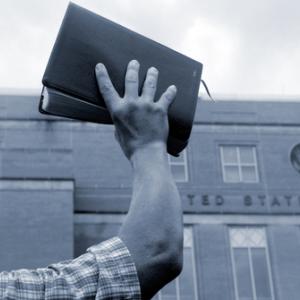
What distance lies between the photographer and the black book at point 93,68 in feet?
6.32

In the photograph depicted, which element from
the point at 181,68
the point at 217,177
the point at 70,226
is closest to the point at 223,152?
the point at 217,177

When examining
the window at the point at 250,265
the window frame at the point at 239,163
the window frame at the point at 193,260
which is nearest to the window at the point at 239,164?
the window frame at the point at 239,163

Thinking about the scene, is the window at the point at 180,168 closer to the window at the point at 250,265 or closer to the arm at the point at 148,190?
the window at the point at 250,265

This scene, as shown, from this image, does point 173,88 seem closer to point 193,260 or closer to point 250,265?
point 193,260

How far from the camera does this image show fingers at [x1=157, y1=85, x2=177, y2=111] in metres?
1.84

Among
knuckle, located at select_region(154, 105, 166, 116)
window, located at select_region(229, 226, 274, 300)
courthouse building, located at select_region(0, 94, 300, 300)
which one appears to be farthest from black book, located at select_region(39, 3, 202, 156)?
window, located at select_region(229, 226, 274, 300)

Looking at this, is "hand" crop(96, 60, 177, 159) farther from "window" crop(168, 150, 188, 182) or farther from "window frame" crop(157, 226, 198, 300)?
"window" crop(168, 150, 188, 182)

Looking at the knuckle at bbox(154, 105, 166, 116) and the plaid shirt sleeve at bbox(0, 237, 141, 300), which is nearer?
the plaid shirt sleeve at bbox(0, 237, 141, 300)

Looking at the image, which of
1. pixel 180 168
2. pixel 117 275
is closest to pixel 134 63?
pixel 117 275

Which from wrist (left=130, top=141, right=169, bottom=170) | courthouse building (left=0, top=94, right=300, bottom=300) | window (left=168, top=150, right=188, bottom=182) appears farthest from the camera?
window (left=168, top=150, right=188, bottom=182)

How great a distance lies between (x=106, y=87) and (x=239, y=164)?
22019 millimetres

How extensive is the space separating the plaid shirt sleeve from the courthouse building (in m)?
18.3

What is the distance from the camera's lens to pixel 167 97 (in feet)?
6.23

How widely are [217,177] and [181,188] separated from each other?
49.2 inches
